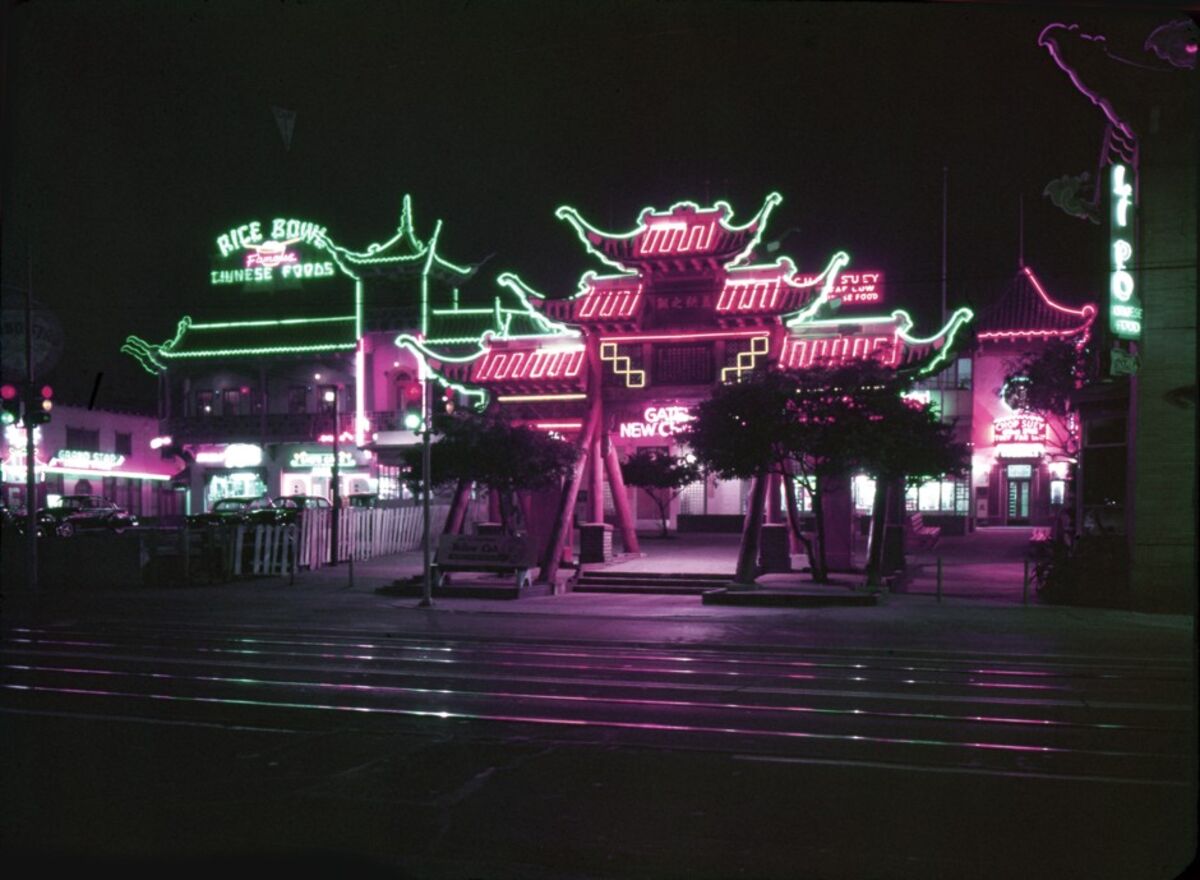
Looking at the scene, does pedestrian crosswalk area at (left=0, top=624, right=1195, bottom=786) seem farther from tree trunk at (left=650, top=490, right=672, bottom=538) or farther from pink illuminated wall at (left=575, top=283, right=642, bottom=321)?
tree trunk at (left=650, top=490, right=672, bottom=538)

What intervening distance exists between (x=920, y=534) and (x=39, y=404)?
27242 mm

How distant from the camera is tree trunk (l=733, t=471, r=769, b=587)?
71.7 feet

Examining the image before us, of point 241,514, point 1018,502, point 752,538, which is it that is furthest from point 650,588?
point 1018,502

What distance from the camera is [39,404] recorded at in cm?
2241

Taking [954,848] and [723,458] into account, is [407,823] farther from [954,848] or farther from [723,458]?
[723,458]

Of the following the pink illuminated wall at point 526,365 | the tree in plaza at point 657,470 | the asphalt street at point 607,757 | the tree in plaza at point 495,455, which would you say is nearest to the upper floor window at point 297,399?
the tree in plaza at point 657,470

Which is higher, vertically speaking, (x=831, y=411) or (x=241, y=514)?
(x=831, y=411)

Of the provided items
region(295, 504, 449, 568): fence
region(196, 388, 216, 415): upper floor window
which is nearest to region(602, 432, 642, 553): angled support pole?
region(295, 504, 449, 568): fence

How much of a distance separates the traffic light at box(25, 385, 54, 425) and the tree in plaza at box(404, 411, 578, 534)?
790 cm

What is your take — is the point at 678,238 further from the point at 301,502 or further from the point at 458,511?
the point at 301,502

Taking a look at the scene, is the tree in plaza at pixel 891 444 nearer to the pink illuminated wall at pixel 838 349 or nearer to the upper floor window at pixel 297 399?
the pink illuminated wall at pixel 838 349

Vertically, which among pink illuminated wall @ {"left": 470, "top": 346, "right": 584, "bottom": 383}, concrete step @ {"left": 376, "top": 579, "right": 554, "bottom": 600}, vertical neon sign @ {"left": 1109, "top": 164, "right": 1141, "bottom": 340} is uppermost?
vertical neon sign @ {"left": 1109, "top": 164, "right": 1141, "bottom": 340}

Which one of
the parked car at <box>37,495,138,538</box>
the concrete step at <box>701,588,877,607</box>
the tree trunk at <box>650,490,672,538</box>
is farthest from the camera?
the parked car at <box>37,495,138,538</box>

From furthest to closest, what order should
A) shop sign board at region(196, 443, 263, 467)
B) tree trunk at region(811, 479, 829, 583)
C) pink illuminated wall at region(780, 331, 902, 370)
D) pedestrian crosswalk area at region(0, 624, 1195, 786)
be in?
1. shop sign board at region(196, 443, 263, 467)
2. pink illuminated wall at region(780, 331, 902, 370)
3. tree trunk at region(811, 479, 829, 583)
4. pedestrian crosswalk area at region(0, 624, 1195, 786)
